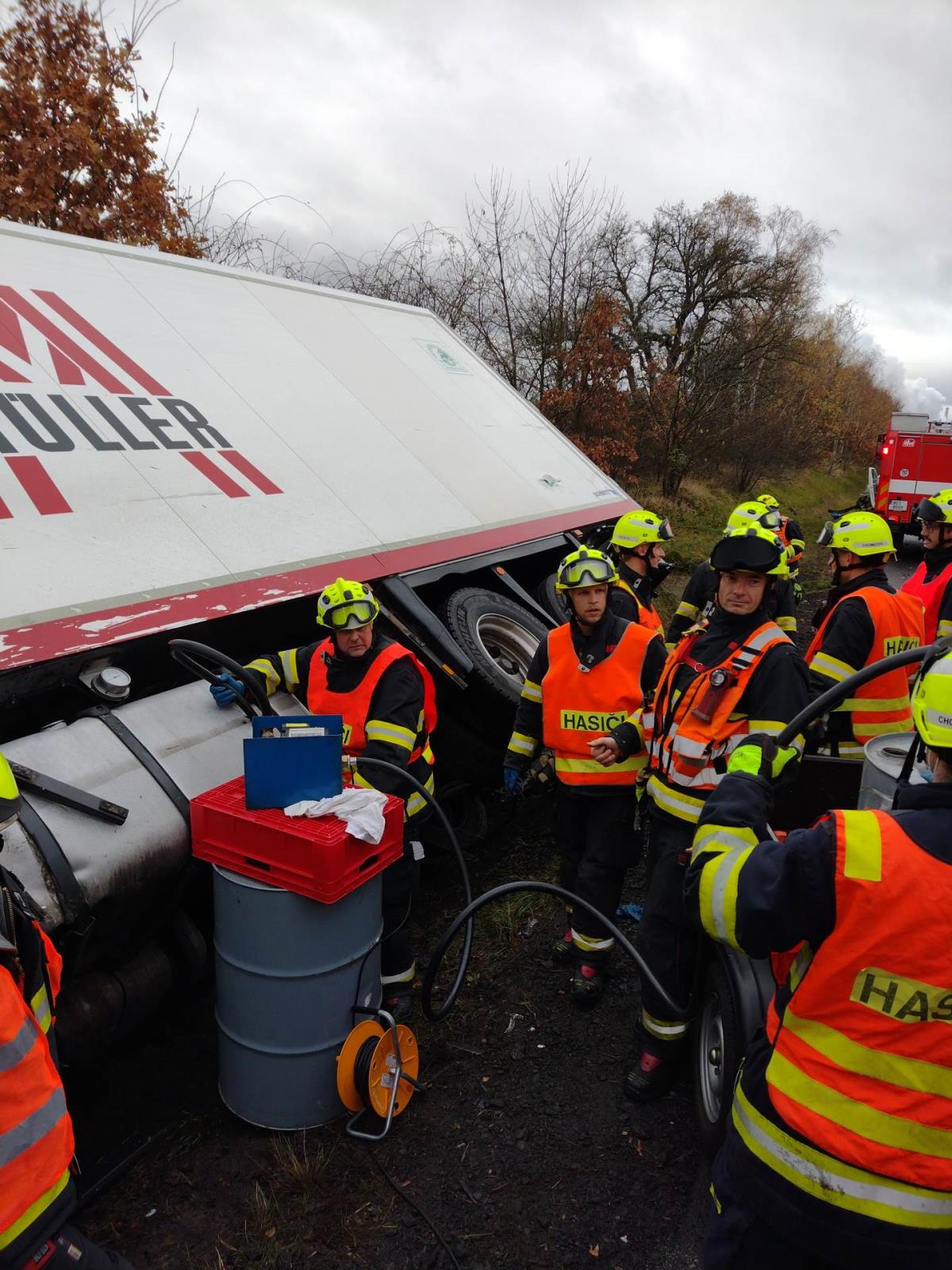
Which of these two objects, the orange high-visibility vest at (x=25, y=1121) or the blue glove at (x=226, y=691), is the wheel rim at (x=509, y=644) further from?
the orange high-visibility vest at (x=25, y=1121)

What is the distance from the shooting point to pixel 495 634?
4508mm

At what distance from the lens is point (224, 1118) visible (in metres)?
2.61

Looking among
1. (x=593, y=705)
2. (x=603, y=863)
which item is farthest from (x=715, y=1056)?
(x=593, y=705)

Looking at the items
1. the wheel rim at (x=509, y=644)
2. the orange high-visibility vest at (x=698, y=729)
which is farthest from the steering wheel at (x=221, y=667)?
the wheel rim at (x=509, y=644)

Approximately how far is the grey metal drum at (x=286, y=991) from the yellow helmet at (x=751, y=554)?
1.52m

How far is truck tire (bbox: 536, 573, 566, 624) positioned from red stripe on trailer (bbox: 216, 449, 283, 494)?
2033mm

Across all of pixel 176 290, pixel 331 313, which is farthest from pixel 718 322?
pixel 176 290

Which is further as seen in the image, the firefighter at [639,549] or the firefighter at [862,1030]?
the firefighter at [639,549]

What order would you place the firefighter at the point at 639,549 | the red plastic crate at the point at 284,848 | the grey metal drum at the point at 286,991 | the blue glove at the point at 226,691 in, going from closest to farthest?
1. the red plastic crate at the point at 284,848
2. the grey metal drum at the point at 286,991
3. the blue glove at the point at 226,691
4. the firefighter at the point at 639,549

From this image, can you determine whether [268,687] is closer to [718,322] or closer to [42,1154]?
[42,1154]

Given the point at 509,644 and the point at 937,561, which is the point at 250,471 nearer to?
the point at 509,644

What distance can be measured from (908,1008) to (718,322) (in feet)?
55.6

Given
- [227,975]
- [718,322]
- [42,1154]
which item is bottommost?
[227,975]

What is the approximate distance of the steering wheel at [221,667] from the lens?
2.77 meters
